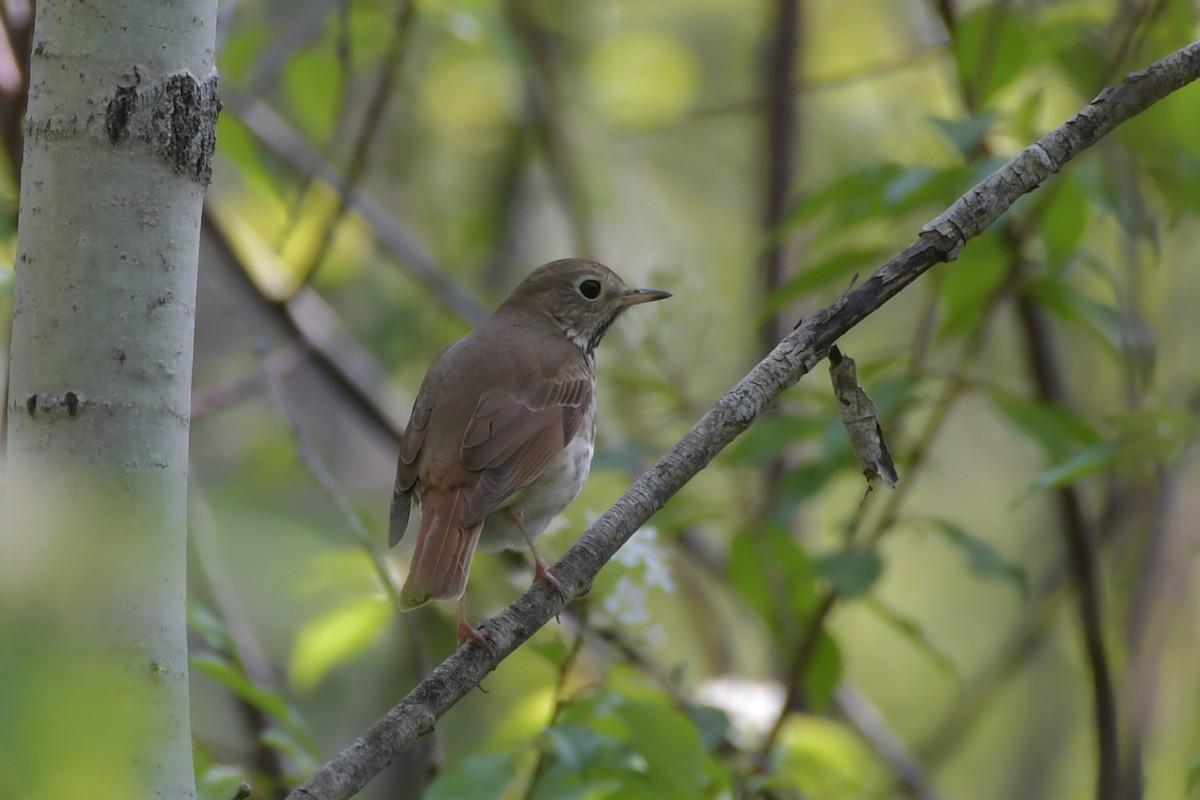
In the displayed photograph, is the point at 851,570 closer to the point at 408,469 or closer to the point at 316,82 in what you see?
the point at 408,469

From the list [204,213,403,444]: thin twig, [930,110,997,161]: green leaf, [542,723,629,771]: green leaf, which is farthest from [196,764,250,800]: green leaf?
[204,213,403,444]: thin twig

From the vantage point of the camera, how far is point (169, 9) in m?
2.12

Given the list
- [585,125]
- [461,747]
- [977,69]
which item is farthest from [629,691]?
[585,125]

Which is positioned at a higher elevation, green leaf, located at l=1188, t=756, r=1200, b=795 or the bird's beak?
the bird's beak

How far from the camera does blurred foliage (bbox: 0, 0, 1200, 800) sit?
370 centimetres

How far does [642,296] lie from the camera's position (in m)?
4.75

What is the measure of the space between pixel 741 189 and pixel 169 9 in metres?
7.67

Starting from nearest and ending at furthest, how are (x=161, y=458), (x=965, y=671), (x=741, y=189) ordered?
(x=161, y=458), (x=965, y=671), (x=741, y=189)

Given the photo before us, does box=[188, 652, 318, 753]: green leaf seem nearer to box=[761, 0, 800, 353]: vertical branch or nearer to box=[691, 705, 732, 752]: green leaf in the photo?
box=[691, 705, 732, 752]: green leaf

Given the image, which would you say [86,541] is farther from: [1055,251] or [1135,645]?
[1135,645]

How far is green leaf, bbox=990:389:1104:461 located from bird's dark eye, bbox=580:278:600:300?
5.01 feet

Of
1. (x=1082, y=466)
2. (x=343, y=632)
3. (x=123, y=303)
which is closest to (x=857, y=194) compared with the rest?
(x=1082, y=466)

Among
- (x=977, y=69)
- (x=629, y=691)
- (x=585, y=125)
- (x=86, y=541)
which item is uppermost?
(x=585, y=125)

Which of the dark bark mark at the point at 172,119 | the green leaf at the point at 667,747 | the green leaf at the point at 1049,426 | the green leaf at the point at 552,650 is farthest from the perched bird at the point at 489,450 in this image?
the dark bark mark at the point at 172,119
